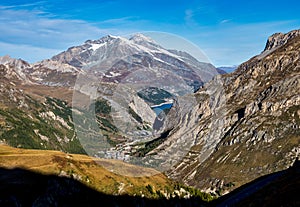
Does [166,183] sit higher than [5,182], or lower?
lower

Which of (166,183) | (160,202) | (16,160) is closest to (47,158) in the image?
(16,160)

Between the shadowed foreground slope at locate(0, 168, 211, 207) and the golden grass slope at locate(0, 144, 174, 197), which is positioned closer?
the shadowed foreground slope at locate(0, 168, 211, 207)

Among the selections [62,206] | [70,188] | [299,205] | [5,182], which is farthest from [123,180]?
[299,205]

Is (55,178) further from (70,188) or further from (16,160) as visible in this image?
(16,160)

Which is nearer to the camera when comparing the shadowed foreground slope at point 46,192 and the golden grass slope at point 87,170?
the shadowed foreground slope at point 46,192

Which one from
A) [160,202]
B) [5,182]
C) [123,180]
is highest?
[5,182]

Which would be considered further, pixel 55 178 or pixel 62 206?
pixel 55 178

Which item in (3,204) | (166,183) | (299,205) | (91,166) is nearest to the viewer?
(299,205)

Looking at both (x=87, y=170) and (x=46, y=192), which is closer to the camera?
(x=46, y=192)

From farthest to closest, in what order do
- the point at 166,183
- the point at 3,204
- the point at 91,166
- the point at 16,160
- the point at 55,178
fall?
the point at 166,183
the point at 91,166
the point at 16,160
the point at 55,178
the point at 3,204

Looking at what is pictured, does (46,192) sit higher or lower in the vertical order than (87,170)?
higher
